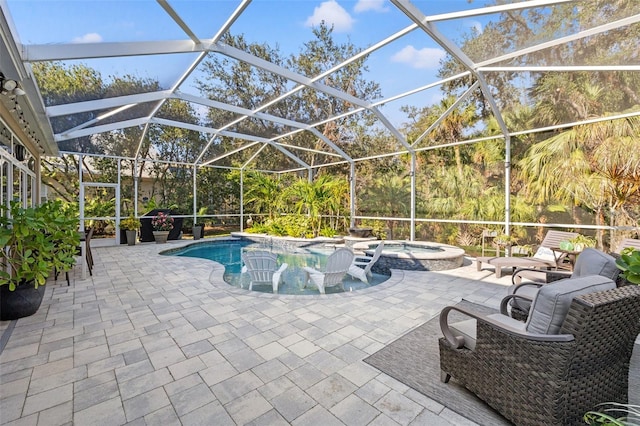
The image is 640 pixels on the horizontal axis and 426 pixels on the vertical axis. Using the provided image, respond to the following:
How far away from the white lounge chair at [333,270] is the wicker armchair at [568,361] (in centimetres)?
339

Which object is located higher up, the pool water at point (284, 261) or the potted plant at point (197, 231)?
the potted plant at point (197, 231)

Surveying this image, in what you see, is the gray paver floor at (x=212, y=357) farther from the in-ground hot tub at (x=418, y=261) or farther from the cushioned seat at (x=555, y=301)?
the in-ground hot tub at (x=418, y=261)

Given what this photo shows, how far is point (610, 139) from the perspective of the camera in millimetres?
6602

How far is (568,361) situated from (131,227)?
13269 millimetres

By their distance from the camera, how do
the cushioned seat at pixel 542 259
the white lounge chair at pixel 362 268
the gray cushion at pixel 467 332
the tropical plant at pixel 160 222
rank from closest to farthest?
the gray cushion at pixel 467 332 < the cushioned seat at pixel 542 259 < the white lounge chair at pixel 362 268 < the tropical plant at pixel 160 222

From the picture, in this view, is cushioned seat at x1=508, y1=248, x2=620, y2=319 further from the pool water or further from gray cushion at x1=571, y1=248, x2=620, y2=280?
the pool water

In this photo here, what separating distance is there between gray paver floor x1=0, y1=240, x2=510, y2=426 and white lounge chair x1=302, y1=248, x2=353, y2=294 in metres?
0.57

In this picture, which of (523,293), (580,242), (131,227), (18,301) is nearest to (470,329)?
(523,293)

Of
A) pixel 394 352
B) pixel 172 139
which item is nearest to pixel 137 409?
pixel 394 352

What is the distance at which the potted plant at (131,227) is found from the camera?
1129 cm

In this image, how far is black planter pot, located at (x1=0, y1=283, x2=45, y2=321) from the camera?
12.8 ft

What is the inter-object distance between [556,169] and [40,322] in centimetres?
1124

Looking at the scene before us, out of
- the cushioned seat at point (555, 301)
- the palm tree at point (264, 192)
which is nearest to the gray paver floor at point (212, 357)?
the cushioned seat at point (555, 301)

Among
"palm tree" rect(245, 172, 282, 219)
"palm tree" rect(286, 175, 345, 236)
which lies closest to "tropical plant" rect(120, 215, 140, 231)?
"palm tree" rect(245, 172, 282, 219)
